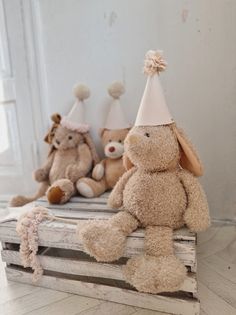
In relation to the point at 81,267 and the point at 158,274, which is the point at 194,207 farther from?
the point at 81,267

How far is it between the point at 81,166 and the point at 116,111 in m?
0.26

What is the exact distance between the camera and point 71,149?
4.01 ft

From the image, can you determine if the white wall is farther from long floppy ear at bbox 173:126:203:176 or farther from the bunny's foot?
the bunny's foot

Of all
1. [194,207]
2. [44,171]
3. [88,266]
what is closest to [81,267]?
[88,266]

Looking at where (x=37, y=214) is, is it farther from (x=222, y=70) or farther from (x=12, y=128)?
(x=222, y=70)

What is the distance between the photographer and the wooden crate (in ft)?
2.59

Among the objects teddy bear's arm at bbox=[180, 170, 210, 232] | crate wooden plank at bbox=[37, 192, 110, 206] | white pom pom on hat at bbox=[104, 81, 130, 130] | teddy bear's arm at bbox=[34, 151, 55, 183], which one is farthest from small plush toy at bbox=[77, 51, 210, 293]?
teddy bear's arm at bbox=[34, 151, 55, 183]

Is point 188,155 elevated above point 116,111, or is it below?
below

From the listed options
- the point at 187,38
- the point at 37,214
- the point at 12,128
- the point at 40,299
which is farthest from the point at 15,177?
the point at 187,38

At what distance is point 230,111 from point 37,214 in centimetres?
83

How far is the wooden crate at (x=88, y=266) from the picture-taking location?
789mm

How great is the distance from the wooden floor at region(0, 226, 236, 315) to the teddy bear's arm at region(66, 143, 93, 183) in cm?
Answer: 42

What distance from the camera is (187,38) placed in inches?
45.4

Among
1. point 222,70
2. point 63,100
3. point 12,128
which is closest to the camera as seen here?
point 222,70
